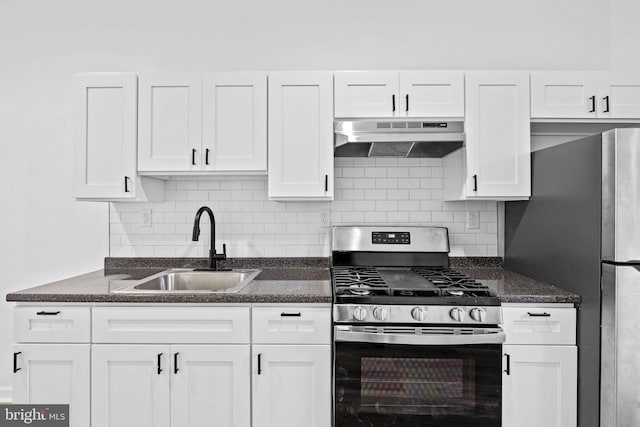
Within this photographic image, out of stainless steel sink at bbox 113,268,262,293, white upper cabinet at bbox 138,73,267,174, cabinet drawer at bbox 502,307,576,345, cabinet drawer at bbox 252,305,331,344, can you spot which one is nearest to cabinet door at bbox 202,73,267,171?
white upper cabinet at bbox 138,73,267,174

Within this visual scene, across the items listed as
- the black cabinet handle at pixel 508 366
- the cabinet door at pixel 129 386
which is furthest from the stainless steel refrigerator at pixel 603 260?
the cabinet door at pixel 129 386

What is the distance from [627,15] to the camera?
2910mm

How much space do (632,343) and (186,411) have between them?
6.74 ft

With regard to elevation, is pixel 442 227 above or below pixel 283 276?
above

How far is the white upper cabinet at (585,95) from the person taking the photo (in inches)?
96.7

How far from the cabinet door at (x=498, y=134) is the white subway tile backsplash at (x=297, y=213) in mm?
420

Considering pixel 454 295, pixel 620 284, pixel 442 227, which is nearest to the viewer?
pixel 620 284

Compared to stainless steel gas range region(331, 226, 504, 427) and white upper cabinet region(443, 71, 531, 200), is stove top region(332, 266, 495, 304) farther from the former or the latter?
white upper cabinet region(443, 71, 531, 200)

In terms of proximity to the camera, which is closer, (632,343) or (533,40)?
(632,343)

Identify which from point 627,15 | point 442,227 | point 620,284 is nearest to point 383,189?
point 442,227

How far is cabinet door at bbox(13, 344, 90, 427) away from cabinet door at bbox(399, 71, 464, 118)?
2.15 meters

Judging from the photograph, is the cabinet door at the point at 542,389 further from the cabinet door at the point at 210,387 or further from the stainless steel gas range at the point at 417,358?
the cabinet door at the point at 210,387

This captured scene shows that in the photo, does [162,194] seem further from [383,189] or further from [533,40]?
[533,40]

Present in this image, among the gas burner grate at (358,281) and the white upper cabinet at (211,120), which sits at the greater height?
the white upper cabinet at (211,120)
